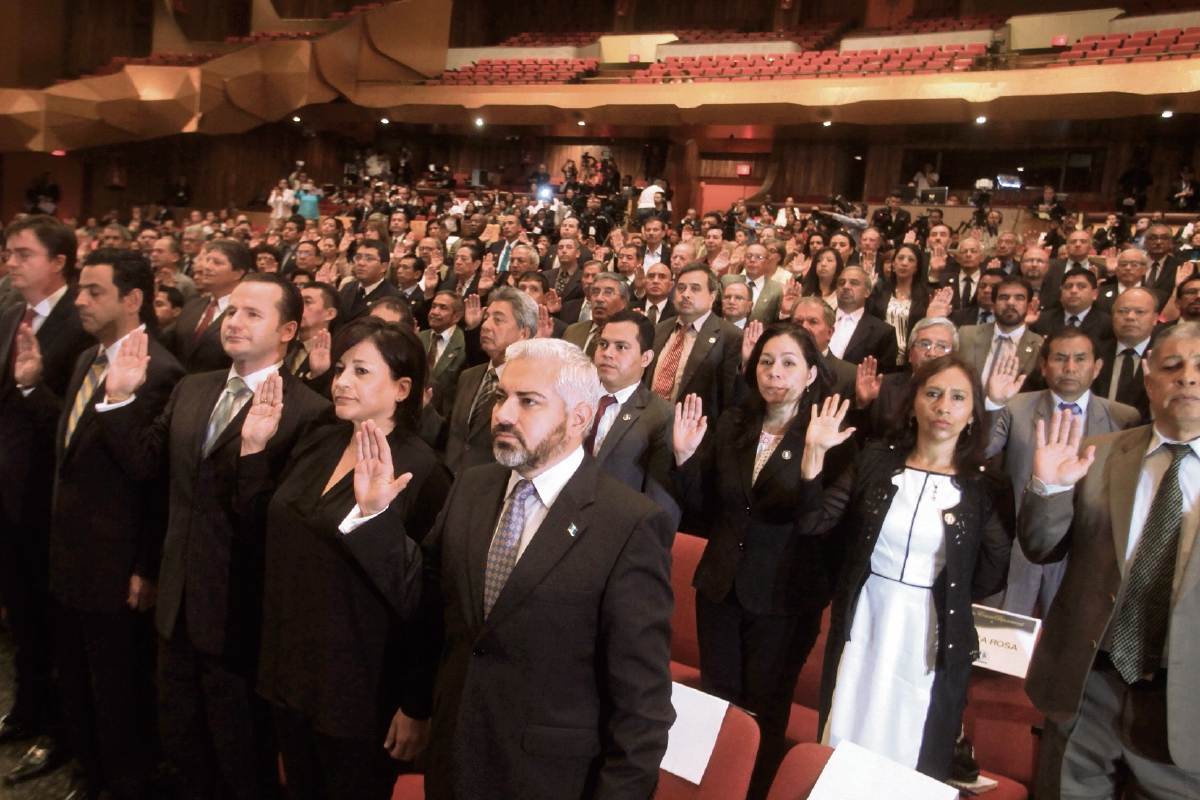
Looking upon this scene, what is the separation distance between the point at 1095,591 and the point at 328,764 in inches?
63.6

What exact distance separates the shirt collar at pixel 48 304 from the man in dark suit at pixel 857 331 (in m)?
3.13

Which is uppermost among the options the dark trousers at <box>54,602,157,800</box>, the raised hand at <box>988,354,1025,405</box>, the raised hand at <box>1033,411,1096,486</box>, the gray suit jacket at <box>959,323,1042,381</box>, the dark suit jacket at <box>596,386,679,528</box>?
the gray suit jacket at <box>959,323,1042,381</box>

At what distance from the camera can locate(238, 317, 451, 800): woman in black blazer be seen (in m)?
1.57

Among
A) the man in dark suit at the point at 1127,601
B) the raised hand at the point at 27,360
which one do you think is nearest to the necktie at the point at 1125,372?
the man in dark suit at the point at 1127,601

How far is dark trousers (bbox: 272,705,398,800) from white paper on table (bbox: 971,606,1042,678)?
4.68ft

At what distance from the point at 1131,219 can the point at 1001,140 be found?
4.01 m

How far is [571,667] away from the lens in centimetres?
131

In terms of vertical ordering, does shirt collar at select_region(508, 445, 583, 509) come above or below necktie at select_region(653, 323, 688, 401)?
below

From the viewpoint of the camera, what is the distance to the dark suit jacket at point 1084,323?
12.2ft

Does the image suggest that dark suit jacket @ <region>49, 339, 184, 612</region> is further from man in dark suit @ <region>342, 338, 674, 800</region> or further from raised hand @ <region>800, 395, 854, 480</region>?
raised hand @ <region>800, 395, 854, 480</region>

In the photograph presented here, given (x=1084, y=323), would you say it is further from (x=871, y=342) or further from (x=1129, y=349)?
(x=871, y=342)

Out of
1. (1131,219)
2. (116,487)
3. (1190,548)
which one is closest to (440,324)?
(116,487)

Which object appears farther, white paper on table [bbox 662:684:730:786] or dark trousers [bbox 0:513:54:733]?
dark trousers [bbox 0:513:54:733]

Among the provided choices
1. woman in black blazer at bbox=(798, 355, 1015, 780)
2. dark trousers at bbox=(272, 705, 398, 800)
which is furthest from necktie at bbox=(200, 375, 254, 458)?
woman in black blazer at bbox=(798, 355, 1015, 780)
